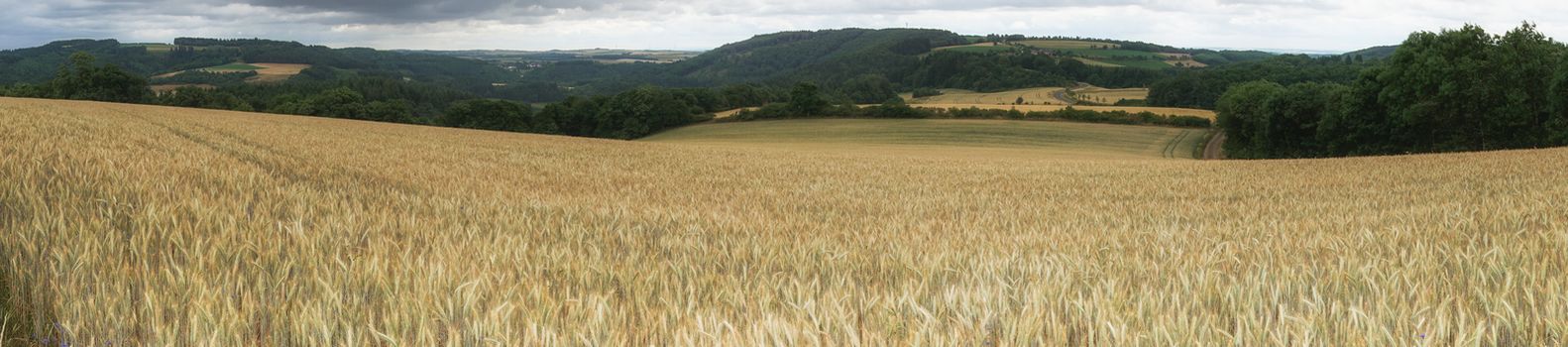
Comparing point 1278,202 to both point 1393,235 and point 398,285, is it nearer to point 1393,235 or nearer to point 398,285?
point 1393,235

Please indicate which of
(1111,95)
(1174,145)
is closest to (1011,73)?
(1111,95)

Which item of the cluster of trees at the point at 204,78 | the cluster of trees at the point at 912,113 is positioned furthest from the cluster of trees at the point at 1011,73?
the cluster of trees at the point at 204,78

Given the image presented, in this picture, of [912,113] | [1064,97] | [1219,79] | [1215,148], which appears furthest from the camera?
[1064,97]

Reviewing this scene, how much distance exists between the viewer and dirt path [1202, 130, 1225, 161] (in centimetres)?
6414

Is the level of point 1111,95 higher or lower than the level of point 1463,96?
lower

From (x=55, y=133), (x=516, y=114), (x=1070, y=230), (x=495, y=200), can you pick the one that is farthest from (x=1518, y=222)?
(x=516, y=114)

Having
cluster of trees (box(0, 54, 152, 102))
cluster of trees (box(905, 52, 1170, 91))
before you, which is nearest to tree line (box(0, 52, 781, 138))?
cluster of trees (box(0, 54, 152, 102))

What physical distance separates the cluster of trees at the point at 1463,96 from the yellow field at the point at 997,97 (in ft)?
146

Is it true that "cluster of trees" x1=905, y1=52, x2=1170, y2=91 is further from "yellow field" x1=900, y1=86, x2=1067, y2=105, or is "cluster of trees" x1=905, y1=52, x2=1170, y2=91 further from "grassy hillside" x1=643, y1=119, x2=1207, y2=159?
"grassy hillside" x1=643, y1=119, x2=1207, y2=159

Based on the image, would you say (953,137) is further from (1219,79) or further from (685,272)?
(685,272)

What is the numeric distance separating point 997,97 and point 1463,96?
74.1 m

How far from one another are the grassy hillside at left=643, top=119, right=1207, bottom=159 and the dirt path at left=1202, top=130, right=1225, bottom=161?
118 centimetres

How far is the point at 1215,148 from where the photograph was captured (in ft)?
228

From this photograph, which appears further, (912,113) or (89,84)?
(912,113)
